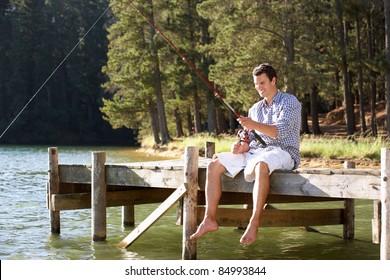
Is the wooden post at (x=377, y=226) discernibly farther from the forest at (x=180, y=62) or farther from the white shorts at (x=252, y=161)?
the forest at (x=180, y=62)

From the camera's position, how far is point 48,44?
67.7 metres

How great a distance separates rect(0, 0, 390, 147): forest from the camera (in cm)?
2766

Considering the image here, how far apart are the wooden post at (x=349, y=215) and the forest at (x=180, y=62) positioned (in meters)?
15.2

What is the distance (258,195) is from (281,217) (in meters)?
1.78

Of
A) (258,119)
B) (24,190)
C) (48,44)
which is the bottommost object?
(24,190)

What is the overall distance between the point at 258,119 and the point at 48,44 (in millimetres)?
61485

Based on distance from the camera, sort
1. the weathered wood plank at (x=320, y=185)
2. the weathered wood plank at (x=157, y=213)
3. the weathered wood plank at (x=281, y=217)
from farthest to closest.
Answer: the weathered wood plank at (x=281, y=217)
the weathered wood plank at (x=157, y=213)
the weathered wood plank at (x=320, y=185)

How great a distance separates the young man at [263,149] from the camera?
7.78m

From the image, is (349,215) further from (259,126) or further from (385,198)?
(385,198)

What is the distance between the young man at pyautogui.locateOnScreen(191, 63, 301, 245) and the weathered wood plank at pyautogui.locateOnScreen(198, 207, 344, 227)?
0.79m

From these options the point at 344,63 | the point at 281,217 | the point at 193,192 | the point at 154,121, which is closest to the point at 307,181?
the point at 193,192

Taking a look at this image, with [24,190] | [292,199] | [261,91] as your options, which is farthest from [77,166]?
[24,190]

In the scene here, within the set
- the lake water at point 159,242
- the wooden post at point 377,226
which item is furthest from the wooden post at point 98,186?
the wooden post at point 377,226

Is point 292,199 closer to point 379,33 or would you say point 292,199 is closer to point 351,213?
point 351,213
